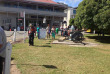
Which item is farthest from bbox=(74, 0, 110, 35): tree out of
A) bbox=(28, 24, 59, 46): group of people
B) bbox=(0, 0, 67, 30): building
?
bbox=(0, 0, 67, 30): building

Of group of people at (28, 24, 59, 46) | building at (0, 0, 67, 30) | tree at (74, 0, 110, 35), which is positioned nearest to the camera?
group of people at (28, 24, 59, 46)

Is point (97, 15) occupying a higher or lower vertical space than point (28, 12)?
lower

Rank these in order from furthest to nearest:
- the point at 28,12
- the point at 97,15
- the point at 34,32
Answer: the point at 28,12, the point at 97,15, the point at 34,32

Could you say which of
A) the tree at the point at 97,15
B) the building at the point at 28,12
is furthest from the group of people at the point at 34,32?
the building at the point at 28,12

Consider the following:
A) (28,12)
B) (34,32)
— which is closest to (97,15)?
(34,32)

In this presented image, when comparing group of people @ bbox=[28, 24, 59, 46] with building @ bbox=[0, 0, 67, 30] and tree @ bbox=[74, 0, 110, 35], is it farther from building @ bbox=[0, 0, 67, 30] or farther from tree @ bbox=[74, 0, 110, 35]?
building @ bbox=[0, 0, 67, 30]

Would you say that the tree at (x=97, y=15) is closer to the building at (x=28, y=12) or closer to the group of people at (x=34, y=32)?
the group of people at (x=34, y=32)

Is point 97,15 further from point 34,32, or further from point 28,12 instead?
point 28,12

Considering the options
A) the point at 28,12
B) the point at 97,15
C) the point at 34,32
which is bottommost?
the point at 34,32

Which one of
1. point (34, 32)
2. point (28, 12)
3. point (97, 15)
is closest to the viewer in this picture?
point (34, 32)

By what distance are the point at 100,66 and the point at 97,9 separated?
826 centimetres

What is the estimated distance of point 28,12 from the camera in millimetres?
32625

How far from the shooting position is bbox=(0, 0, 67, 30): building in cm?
3081

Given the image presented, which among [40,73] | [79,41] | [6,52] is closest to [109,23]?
[79,41]
